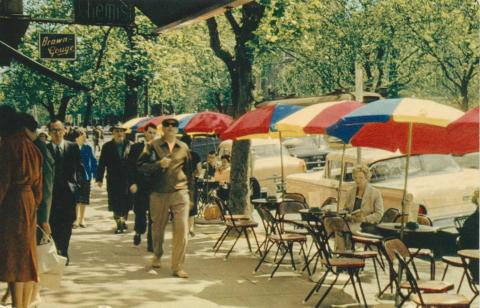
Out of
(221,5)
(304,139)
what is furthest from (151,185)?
(304,139)

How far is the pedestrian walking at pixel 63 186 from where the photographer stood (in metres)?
8.90

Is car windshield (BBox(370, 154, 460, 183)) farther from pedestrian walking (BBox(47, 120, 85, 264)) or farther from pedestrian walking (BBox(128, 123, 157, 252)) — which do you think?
pedestrian walking (BBox(47, 120, 85, 264))

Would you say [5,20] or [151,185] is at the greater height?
[5,20]

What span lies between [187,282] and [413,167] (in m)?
5.77

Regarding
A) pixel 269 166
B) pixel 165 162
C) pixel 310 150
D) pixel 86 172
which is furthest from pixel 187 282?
pixel 310 150

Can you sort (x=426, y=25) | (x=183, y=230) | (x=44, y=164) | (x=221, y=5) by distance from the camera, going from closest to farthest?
(x=221, y=5) < (x=44, y=164) < (x=183, y=230) < (x=426, y=25)

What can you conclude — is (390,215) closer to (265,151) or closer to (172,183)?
(172,183)

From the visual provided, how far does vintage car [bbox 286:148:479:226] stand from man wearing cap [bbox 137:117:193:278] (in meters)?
3.00

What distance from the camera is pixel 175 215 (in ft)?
30.0

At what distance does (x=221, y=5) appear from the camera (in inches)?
215

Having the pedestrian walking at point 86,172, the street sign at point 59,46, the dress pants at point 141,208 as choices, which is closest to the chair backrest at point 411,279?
the dress pants at point 141,208

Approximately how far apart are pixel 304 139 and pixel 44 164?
78.1 feet

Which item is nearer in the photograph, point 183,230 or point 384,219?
point 183,230

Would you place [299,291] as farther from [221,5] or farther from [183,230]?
[221,5]
